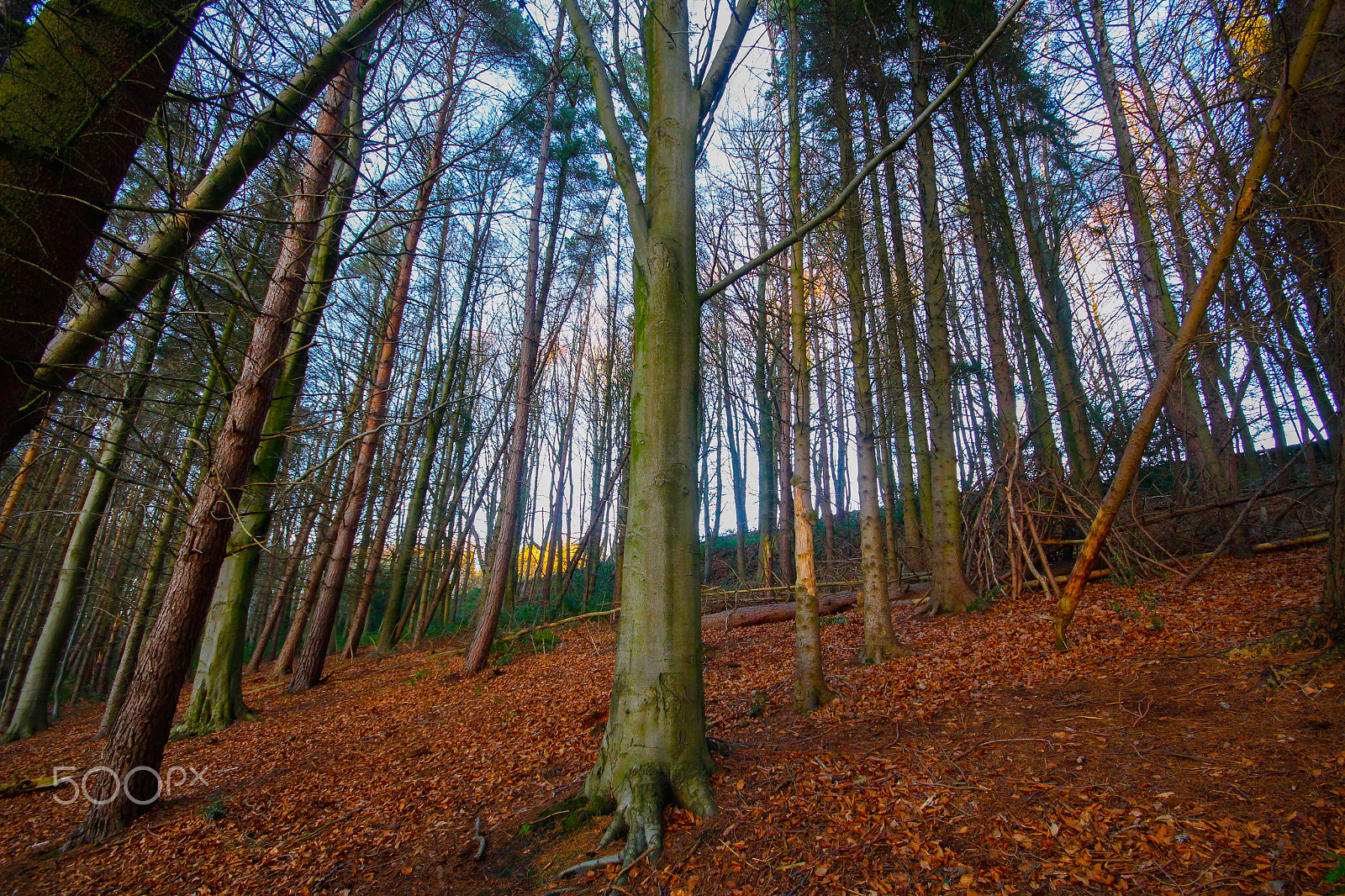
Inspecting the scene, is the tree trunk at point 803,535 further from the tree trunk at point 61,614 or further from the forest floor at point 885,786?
the tree trunk at point 61,614

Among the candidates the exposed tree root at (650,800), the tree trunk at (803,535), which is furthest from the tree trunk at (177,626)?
the tree trunk at (803,535)

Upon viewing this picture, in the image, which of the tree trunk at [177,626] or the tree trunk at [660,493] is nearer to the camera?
the tree trunk at [660,493]

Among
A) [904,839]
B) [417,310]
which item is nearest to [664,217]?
[904,839]

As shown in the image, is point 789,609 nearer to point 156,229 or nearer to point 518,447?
point 518,447

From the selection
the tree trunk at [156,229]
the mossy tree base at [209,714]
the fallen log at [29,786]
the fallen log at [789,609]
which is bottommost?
the fallen log at [29,786]

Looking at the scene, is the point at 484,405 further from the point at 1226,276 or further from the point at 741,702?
the point at 1226,276

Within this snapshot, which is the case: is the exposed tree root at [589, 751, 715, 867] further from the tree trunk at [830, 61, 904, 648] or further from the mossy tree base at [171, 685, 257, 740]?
the mossy tree base at [171, 685, 257, 740]

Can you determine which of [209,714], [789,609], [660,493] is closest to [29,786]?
[209,714]

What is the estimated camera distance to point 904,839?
2.39 m

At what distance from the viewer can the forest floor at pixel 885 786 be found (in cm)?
222

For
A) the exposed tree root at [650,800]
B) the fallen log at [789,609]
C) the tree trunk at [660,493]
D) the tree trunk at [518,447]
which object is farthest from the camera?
the fallen log at [789,609]

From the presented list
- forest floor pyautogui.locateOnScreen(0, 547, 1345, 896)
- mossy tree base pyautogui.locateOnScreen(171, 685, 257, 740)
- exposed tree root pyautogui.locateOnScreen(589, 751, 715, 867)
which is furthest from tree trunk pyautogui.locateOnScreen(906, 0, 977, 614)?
mossy tree base pyautogui.locateOnScreen(171, 685, 257, 740)

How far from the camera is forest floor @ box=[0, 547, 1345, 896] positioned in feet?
7.27

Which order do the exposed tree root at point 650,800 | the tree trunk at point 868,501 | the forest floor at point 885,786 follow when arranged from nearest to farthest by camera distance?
the forest floor at point 885,786, the exposed tree root at point 650,800, the tree trunk at point 868,501
